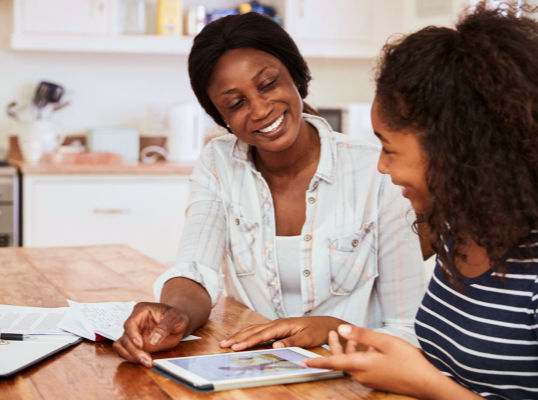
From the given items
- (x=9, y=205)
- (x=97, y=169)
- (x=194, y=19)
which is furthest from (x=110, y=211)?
(x=194, y=19)

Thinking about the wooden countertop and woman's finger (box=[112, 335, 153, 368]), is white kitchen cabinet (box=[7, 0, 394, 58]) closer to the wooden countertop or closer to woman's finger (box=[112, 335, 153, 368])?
the wooden countertop

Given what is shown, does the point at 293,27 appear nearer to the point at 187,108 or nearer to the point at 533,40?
the point at 187,108

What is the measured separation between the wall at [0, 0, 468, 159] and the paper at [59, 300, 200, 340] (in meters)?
2.84

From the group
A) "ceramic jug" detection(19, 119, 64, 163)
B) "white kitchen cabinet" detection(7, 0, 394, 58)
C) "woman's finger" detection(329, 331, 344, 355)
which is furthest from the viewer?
"white kitchen cabinet" detection(7, 0, 394, 58)

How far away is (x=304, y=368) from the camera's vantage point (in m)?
1.19

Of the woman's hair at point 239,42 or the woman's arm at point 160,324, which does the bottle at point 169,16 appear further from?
the woman's arm at point 160,324

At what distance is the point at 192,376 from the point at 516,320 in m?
0.49

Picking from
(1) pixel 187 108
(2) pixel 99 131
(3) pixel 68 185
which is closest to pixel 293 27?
(1) pixel 187 108

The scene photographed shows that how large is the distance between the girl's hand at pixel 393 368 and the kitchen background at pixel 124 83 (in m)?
2.79

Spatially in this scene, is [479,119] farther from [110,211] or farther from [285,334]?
[110,211]

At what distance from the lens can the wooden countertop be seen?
11.9 ft

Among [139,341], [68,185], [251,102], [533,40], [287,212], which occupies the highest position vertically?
[533,40]

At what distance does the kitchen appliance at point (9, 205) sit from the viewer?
141 inches

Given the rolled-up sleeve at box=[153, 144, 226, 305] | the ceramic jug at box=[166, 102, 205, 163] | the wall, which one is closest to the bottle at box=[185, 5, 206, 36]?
the wall
